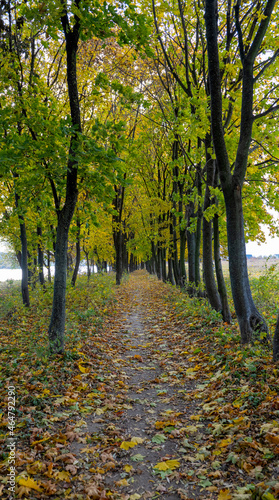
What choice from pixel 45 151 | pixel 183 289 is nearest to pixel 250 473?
pixel 45 151

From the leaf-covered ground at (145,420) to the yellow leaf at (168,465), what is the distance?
1 centimetres

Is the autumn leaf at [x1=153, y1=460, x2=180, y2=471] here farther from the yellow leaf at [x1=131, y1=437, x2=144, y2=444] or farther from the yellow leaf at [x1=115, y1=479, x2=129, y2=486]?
the yellow leaf at [x1=131, y1=437, x2=144, y2=444]

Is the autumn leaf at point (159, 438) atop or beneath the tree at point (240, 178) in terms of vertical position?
beneath

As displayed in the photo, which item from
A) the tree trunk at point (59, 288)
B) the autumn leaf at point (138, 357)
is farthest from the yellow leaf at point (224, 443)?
the tree trunk at point (59, 288)

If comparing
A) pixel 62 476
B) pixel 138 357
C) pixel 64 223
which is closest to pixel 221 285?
pixel 138 357

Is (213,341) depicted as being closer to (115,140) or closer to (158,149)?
(115,140)

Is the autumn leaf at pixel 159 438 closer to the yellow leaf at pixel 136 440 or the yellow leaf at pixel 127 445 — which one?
the yellow leaf at pixel 136 440

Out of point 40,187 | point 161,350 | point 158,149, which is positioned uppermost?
point 158,149

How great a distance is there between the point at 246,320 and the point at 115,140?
4.25m

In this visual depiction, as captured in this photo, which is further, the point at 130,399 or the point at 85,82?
the point at 85,82

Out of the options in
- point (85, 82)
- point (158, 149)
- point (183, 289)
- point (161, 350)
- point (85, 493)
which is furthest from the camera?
point (158, 149)

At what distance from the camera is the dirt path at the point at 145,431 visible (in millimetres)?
2955

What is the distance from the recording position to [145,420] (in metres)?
4.21

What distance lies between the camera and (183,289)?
550 inches
